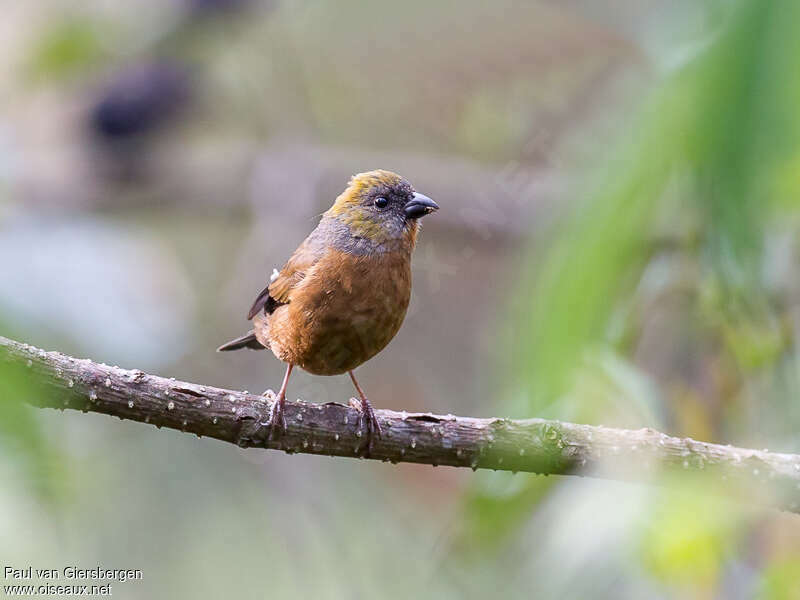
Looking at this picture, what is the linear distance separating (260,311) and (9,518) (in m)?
2.95

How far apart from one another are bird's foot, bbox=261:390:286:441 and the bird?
1.75ft

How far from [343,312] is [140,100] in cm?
396

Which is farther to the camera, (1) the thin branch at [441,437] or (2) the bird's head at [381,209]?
(2) the bird's head at [381,209]

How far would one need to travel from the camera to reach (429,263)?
6750mm

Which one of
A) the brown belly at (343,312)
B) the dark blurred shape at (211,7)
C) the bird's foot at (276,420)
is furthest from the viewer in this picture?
the dark blurred shape at (211,7)

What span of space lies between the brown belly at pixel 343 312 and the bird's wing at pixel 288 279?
3.1 inches

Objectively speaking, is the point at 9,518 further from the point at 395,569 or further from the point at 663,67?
the point at 395,569

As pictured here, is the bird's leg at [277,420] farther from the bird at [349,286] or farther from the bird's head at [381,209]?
the bird's head at [381,209]

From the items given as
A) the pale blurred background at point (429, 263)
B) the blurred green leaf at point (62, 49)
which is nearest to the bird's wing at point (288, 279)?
the pale blurred background at point (429, 263)

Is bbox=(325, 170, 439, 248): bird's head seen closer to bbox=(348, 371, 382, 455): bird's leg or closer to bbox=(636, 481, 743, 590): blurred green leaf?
bbox=(348, 371, 382, 455): bird's leg

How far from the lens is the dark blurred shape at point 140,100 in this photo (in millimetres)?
6934

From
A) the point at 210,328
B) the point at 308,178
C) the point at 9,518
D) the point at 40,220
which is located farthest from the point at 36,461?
the point at 308,178

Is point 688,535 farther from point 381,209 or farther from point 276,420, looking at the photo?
point 381,209

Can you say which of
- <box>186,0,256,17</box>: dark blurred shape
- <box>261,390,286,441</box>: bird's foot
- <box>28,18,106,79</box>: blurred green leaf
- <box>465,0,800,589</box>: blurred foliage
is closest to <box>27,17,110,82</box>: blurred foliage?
<box>28,18,106,79</box>: blurred green leaf
